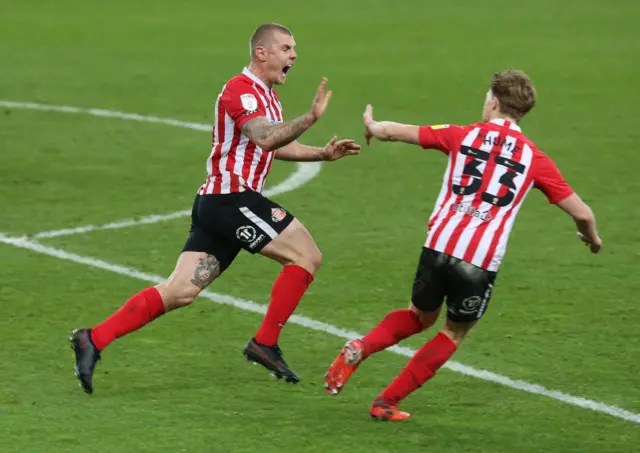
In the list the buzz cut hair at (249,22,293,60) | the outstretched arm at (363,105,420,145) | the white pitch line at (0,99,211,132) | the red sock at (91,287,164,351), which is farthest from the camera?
the white pitch line at (0,99,211,132)

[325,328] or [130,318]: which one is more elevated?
[130,318]

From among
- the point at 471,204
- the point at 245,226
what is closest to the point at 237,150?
the point at 245,226

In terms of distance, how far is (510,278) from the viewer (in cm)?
952

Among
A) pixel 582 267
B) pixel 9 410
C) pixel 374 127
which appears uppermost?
pixel 374 127

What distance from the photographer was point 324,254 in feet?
33.1

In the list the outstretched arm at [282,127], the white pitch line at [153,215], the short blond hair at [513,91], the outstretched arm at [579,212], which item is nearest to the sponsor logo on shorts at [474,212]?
the outstretched arm at [579,212]

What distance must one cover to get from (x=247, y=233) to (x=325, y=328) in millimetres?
1226

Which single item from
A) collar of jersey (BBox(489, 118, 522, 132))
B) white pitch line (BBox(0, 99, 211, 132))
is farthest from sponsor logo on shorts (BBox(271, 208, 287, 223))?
white pitch line (BBox(0, 99, 211, 132))

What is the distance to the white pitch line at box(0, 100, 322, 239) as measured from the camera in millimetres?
10695

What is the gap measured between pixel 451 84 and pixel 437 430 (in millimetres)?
11585

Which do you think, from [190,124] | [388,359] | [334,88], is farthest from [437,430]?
[334,88]

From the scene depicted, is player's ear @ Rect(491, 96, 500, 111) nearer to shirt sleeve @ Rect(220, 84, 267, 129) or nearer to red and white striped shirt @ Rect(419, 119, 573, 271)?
red and white striped shirt @ Rect(419, 119, 573, 271)

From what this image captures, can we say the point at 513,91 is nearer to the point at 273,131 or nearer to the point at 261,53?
the point at 273,131

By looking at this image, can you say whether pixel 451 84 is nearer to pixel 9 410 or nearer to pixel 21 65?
pixel 21 65
